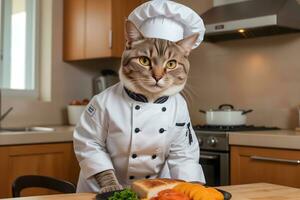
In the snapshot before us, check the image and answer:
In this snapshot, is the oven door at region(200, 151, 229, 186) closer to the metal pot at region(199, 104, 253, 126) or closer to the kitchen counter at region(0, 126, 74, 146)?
the metal pot at region(199, 104, 253, 126)

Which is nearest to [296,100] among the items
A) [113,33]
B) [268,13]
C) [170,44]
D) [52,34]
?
[268,13]

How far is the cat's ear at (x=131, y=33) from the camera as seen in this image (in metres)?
1.22

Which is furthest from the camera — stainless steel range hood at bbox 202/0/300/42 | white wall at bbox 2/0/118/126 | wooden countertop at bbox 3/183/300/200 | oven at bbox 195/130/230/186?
white wall at bbox 2/0/118/126

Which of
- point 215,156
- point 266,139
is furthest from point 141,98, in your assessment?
point 215,156

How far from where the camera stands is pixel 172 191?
985 millimetres

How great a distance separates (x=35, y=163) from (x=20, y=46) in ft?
3.55

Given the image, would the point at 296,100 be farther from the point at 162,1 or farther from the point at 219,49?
the point at 162,1

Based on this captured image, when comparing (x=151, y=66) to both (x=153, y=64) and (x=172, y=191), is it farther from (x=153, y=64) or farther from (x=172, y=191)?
(x=172, y=191)

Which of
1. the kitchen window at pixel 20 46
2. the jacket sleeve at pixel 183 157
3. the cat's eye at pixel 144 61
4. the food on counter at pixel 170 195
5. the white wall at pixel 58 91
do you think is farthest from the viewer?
the kitchen window at pixel 20 46

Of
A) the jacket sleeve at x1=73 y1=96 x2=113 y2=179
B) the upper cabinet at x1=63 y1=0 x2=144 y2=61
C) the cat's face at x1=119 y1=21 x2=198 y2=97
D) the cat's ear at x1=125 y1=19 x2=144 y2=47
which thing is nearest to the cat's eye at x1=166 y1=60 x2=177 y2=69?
the cat's face at x1=119 y1=21 x2=198 y2=97

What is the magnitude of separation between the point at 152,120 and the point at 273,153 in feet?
3.03

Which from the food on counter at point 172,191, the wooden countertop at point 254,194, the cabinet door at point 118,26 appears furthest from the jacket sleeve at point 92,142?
the cabinet door at point 118,26

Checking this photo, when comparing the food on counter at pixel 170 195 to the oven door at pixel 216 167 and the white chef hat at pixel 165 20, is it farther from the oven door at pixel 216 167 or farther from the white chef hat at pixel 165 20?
the oven door at pixel 216 167

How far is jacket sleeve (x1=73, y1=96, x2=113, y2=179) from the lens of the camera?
125 centimetres
